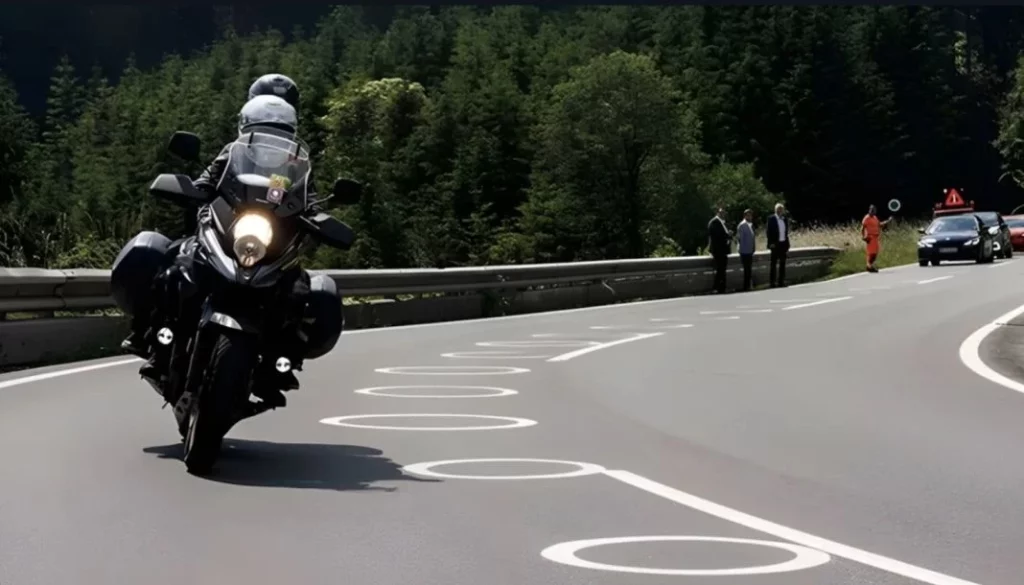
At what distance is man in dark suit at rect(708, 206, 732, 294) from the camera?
31219 mm

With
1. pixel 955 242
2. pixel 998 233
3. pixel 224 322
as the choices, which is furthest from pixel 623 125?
pixel 224 322

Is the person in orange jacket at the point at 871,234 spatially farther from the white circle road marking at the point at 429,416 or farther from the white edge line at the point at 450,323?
the white circle road marking at the point at 429,416

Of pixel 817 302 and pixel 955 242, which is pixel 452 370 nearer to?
pixel 817 302

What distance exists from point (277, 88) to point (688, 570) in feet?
13.6

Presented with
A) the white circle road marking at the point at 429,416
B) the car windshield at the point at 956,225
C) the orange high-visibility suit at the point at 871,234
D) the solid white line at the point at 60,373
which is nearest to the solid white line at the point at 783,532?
the white circle road marking at the point at 429,416

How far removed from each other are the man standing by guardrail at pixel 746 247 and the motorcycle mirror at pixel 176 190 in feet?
79.6

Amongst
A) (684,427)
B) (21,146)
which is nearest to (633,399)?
(684,427)

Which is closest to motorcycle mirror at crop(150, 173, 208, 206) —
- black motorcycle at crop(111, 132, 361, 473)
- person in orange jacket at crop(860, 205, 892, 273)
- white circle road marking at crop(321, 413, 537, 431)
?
black motorcycle at crop(111, 132, 361, 473)

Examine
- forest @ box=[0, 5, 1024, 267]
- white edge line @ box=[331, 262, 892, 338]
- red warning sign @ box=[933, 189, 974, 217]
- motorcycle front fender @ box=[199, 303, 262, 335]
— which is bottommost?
white edge line @ box=[331, 262, 892, 338]

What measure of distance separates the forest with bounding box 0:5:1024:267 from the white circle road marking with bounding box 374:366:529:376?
210 ft

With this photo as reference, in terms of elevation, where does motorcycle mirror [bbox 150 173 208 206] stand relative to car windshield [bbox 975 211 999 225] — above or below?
above

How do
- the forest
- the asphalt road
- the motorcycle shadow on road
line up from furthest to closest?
the forest
the motorcycle shadow on road
the asphalt road

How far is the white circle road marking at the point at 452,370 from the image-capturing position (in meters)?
14.3

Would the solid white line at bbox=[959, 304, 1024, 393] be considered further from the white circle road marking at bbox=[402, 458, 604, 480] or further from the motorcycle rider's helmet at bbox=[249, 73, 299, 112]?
the motorcycle rider's helmet at bbox=[249, 73, 299, 112]
